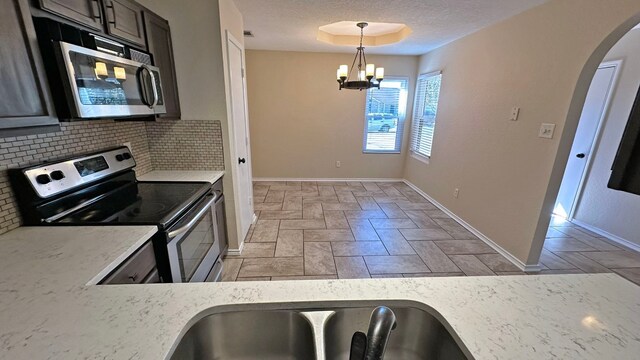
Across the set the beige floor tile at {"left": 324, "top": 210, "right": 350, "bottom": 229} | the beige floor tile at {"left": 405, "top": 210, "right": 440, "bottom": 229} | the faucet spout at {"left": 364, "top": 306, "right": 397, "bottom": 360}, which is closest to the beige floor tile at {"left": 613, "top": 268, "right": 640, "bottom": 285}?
the beige floor tile at {"left": 405, "top": 210, "right": 440, "bottom": 229}

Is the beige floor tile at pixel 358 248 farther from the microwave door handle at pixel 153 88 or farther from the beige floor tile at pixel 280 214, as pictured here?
the microwave door handle at pixel 153 88

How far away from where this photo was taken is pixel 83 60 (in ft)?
3.77

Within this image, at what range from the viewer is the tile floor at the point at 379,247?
247cm

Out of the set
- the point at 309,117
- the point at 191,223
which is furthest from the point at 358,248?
the point at 309,117

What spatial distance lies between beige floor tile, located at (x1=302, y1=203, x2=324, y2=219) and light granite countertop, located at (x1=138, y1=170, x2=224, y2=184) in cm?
157

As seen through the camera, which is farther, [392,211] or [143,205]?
[392,211]

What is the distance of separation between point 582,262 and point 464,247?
1086mm

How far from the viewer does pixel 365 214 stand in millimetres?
3754

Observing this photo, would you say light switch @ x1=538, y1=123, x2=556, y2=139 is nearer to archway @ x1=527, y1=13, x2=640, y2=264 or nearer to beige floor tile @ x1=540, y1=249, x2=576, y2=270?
archway @ x1=527, y1=13, x2=640, y2=264

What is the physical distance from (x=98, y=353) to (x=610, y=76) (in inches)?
194

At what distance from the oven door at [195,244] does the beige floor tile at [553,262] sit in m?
3.15

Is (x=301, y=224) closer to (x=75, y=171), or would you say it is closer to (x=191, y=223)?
(x=191, y=223)

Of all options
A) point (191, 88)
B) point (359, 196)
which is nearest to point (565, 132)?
point (359, 196)

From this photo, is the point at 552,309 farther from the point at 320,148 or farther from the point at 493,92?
the point at 320,148
